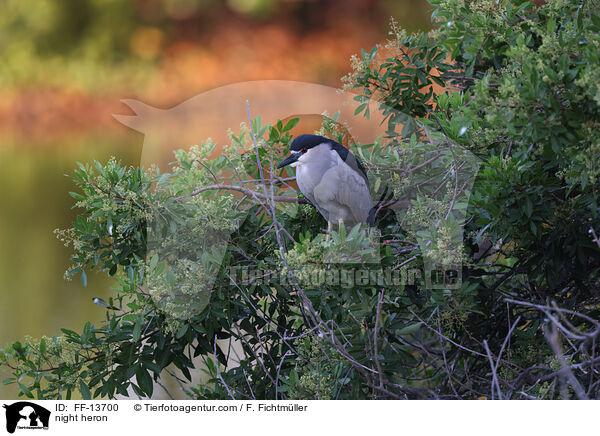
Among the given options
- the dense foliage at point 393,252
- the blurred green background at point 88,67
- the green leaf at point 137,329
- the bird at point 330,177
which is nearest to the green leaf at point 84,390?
the dense foliage at point 393,252

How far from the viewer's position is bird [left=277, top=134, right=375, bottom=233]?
3.67 ft

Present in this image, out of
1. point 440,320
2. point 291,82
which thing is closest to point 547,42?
point 440,320

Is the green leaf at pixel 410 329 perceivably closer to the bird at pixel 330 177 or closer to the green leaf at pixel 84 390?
the bird at pixel 330 177

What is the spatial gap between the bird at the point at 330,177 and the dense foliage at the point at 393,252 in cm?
4

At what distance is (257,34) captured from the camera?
179 cm

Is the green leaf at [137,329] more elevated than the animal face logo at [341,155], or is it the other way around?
the animal face logo at [341,155]

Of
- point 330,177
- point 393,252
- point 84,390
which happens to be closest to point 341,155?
point 330,177

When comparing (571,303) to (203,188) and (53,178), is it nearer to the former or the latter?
(203,188)

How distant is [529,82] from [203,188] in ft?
1.96

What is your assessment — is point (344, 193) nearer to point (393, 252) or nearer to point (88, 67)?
point (393, 252)

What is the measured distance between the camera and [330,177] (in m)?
1.12

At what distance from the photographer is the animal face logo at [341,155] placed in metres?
0.96
